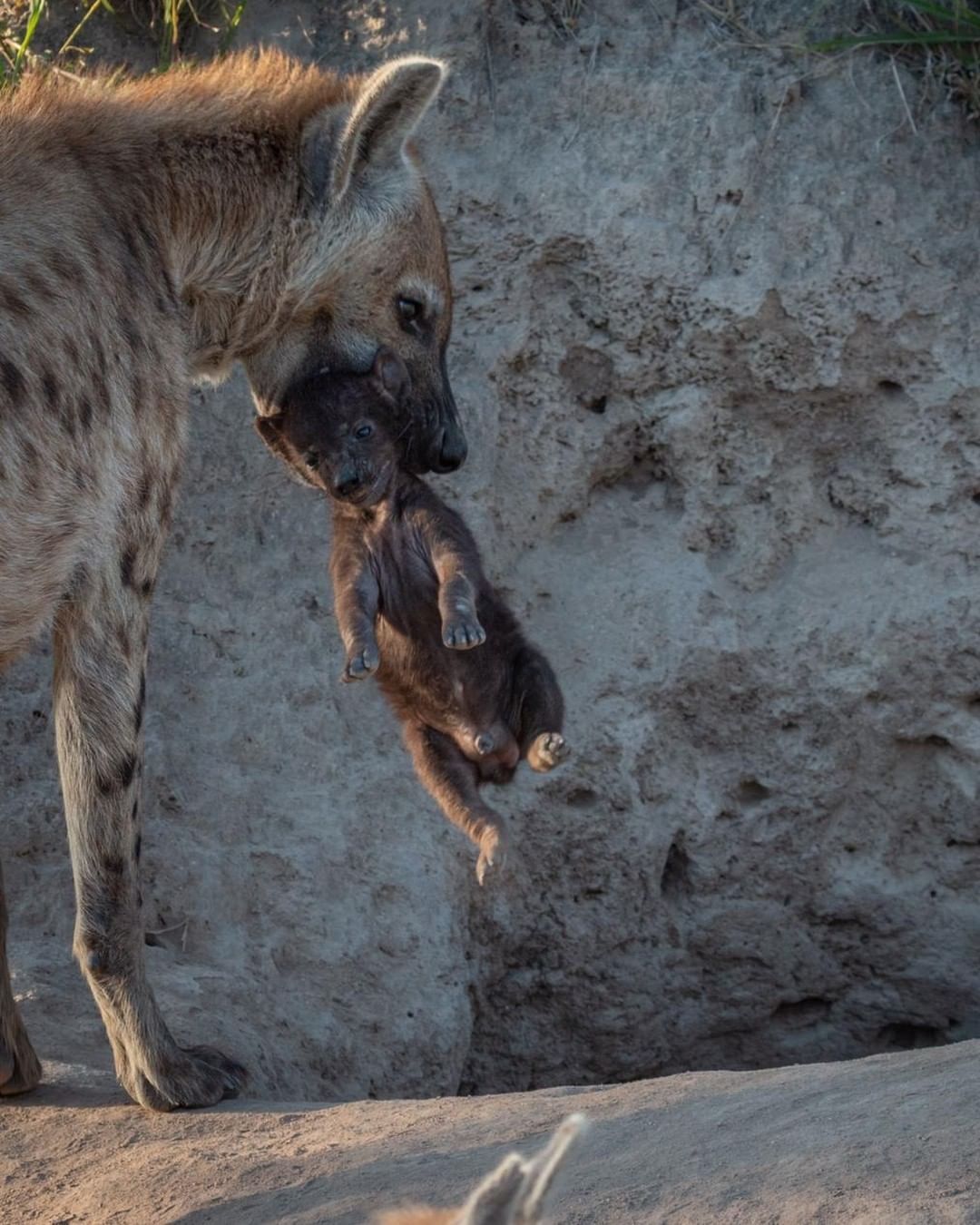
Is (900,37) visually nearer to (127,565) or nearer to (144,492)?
(144,492)

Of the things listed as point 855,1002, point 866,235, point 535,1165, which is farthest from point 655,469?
point 535,1165

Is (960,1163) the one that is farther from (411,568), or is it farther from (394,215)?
(394,215)

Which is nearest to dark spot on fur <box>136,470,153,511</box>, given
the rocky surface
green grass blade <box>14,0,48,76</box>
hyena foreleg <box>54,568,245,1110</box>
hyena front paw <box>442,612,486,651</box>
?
hyena foreleg <box>54,568,245,1110</box>

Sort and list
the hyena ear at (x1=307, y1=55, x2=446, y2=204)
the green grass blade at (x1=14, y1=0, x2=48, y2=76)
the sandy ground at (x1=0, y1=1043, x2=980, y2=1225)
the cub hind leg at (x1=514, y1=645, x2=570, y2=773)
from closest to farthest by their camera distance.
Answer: the sandy ground at (x1=0, y1=1043, x2=980, y2=1225) → the hyena ear at (x1=307, y1=55, x2=446, y2=204) → the cub hind leg at (x1=514, y1=645, x2=570, y2=773) → the green grass blade at (x1=14, y1=0, x2=48, y2=76)

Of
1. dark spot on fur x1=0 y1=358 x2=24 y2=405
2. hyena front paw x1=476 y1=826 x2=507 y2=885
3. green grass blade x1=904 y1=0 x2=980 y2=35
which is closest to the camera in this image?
dark spot on fur x1=0 y1=358 x2=24 y2=405

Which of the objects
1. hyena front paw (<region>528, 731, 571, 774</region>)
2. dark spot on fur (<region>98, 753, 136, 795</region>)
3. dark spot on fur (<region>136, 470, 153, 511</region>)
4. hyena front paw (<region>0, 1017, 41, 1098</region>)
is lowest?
hyena front paw (<region>0, 1017, 41, 1098</region>)

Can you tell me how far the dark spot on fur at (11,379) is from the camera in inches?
126

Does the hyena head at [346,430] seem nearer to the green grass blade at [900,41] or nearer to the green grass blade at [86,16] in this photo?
the green grass blade at [86,16]

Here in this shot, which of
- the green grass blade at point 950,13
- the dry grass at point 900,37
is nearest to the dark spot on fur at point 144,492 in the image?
the dry grass at point 900,37

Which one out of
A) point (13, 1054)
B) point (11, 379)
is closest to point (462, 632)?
point (11, 379)

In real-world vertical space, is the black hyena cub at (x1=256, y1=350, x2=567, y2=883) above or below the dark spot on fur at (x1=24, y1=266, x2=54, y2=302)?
below

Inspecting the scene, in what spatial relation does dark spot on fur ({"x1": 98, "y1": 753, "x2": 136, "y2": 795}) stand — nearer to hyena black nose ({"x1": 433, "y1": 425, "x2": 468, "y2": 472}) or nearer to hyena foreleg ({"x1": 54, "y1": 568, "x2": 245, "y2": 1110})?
hyena foreleg ({"x1": 54, "y1": 568, "x2": 245, "y2": 1110})

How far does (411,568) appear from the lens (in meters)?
3.79

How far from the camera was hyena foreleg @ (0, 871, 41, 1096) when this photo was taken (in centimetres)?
352
